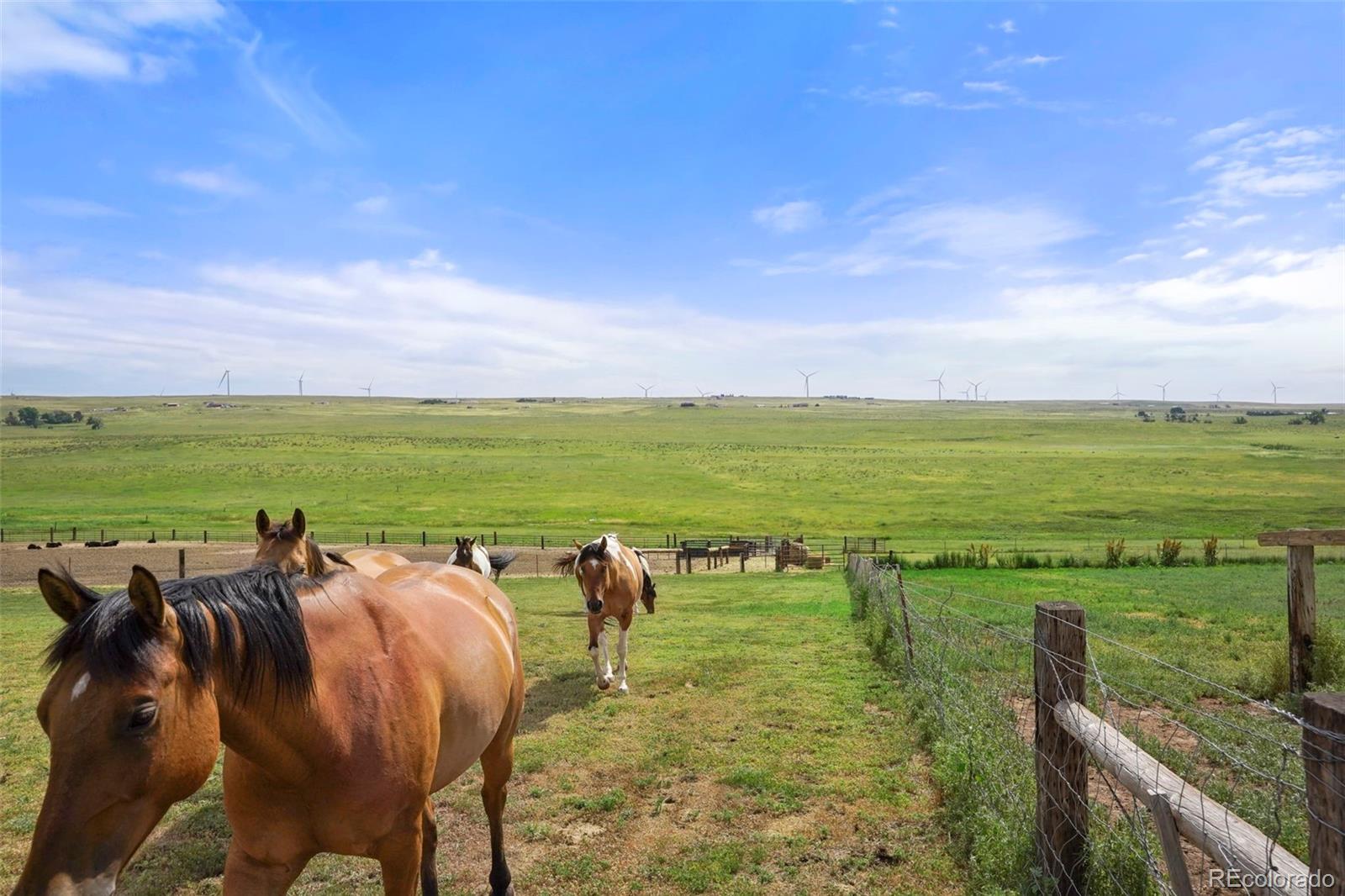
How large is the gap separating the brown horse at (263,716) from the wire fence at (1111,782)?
3.04 metres

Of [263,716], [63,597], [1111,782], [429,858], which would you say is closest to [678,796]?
[429,858]

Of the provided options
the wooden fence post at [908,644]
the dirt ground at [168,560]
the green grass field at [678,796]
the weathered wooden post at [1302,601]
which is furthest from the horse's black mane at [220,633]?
the dirt ground at [168,560]

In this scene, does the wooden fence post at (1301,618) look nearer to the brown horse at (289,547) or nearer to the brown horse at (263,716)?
the brown horse at (263,716)

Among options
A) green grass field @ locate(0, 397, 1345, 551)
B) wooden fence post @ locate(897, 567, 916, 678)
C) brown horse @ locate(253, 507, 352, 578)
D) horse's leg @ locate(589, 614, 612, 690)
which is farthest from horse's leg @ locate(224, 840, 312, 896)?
green grass field @ locate(0, 397, 1345, 551)

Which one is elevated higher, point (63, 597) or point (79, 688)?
point (63, 597)

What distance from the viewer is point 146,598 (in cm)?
219

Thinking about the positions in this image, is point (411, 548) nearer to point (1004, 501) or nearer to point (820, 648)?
point (820, 648)

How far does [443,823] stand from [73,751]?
4.12 meters

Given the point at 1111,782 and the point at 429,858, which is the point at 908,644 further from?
the point at 429,858

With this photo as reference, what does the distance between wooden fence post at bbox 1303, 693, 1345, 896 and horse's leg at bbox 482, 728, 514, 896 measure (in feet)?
12.8

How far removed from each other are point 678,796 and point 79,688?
483 centimetres

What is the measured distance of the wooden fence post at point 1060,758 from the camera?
13.2ft

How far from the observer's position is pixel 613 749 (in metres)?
7.18

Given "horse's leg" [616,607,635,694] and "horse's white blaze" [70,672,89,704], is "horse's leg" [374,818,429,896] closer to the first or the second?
"horse's white blaze" [70,672,89,704]
